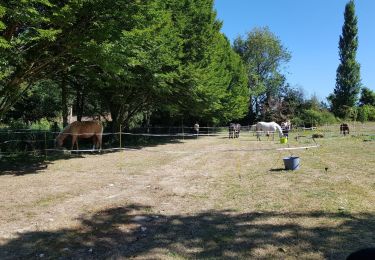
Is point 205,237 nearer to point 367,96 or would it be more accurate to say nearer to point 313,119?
point 313,119

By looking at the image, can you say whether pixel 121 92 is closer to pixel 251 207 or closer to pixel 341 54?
pixel 251 207

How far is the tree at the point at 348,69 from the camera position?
68.9 m

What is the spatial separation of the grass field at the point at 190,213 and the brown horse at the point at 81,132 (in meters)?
8.35

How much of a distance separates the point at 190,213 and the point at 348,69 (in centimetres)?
6742

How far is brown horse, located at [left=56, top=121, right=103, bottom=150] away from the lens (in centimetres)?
2270

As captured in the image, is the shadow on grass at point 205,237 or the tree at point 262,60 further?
the tree at point 262,60

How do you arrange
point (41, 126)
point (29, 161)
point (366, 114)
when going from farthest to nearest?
1. point (366, 114)
2. point (41, 126)
3. point (29, 161)

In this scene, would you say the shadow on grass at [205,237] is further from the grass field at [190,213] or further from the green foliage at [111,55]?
the green foliage at [111,55]

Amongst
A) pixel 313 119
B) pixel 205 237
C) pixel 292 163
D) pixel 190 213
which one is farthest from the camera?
pixel 313 119

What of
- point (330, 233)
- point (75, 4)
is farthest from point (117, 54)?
point (330, 233)

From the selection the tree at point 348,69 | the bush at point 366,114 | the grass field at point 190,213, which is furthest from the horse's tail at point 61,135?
the tree at point 348,69

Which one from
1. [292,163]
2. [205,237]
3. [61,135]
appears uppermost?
[61,135]

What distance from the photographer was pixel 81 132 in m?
23.1

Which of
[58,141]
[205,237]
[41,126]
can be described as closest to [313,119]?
[41,126]
